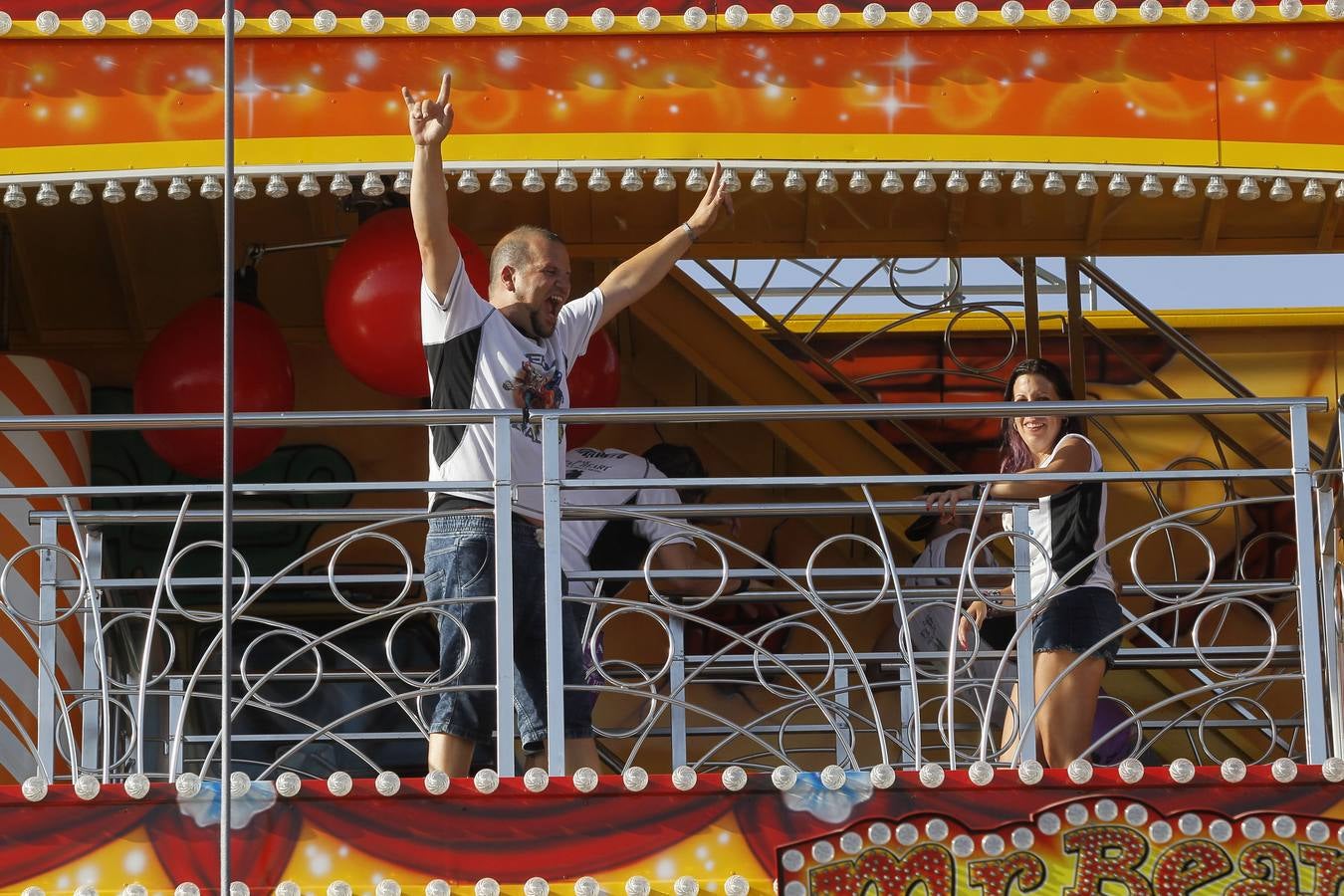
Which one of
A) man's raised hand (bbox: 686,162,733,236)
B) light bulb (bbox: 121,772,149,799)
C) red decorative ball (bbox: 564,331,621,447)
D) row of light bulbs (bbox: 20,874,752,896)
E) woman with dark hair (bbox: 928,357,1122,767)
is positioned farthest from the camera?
red decorative ball (bbox: 564,331,621,447)

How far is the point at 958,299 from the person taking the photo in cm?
998

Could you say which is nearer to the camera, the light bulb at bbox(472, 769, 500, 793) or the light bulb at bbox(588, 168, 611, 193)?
the light bulb at bbox(472, 769, 500, 793)

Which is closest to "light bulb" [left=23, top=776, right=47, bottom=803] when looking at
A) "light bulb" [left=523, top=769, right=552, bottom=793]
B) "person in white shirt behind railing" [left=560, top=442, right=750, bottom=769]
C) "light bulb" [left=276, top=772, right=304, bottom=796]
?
"light bulb" [left=276, top=772, right=304, bottom=796]

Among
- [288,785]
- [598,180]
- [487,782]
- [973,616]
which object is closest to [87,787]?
[288,785]

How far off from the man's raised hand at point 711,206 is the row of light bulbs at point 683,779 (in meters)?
1.78

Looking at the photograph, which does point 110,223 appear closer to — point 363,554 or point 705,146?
point 363,554

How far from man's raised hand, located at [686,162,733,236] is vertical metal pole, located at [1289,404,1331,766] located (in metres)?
1.85

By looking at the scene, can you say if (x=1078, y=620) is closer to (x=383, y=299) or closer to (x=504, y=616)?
(x=504, y=616)

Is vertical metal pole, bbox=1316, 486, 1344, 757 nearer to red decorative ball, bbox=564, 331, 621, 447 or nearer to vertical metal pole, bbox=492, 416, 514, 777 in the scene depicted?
vertical metal pole, bbox=492, 416, 514, 777

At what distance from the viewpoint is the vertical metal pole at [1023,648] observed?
6102 mm

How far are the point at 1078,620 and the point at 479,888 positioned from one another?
2031 mm

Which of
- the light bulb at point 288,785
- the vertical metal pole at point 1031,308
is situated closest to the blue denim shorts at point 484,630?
the light bulb at point 288,785

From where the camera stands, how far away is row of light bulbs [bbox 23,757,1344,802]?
5633 millimetres

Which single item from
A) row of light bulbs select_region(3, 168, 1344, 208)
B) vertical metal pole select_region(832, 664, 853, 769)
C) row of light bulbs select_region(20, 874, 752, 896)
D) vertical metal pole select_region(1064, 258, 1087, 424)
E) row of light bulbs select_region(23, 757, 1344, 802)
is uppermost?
vertical metal pole select_region(1064, 258, 1087, 424)
